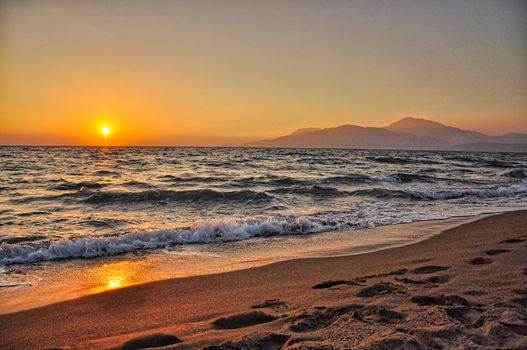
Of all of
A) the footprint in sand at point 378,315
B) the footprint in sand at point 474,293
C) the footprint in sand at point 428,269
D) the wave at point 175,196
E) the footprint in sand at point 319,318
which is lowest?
the wave at point 175,196

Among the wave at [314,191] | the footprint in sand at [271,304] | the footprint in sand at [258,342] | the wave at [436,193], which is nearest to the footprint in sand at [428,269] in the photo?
the footprint in sand at [271,304]

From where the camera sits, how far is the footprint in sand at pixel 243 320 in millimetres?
3588

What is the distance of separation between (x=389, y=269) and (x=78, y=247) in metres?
5.41

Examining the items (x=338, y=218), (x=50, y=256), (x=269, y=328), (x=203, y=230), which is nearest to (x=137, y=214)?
(x=203, y=230)

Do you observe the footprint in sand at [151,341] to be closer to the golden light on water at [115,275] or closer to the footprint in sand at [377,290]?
the golden light on water at [115,275]

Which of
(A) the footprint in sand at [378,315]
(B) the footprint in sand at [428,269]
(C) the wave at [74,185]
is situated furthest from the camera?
(C) the wave at [74,185]

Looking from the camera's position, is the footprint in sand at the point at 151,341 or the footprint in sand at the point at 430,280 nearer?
the footprint in sand at the point at 151,341

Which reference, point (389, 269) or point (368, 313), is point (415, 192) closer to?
point (389, 269)

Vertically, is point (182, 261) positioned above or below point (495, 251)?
below

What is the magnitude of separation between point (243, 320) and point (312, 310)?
0.66 meters

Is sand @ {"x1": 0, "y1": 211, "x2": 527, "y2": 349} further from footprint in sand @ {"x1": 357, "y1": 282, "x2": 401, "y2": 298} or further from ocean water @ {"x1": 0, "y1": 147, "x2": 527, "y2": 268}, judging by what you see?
ocean water @ {"x1": 0, "y1": 147, "x2": 527, "y2": 268}

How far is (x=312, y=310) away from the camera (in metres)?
3.72

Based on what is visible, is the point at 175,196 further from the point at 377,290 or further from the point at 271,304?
the point at 377,290

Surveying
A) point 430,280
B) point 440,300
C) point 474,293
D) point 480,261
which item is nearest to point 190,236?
point 430,280
